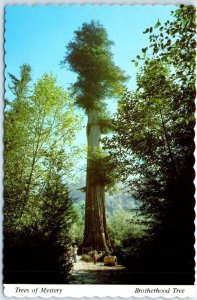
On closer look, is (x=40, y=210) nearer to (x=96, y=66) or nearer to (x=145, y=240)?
(x=145, y=240)

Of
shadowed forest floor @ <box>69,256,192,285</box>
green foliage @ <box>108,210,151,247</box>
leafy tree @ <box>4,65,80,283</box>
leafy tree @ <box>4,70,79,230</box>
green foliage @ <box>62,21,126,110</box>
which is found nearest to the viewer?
shadowed forest floor @ <box>69,256,192,285</box>

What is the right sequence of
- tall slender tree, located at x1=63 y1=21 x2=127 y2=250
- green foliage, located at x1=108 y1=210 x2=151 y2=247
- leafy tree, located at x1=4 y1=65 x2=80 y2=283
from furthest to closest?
tall slender tree, located at x1=63 y1=21 x2=127 y2=250
green foliage, located at x1=108 y1=210 x2=151 y2=247
leafy tree, located at x1=4 y1=65 x2=80 y2=283

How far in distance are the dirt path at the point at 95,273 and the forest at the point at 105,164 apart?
7.1 inches

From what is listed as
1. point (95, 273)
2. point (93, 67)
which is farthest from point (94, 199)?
point (93, 67)

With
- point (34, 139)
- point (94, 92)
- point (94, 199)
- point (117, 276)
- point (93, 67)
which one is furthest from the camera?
point (94, 92)

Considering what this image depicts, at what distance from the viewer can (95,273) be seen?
9.51 meters

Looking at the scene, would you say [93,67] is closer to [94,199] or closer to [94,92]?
[94,92]

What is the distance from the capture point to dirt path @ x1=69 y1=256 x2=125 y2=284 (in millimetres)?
9289

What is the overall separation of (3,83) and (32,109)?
49.8 inches

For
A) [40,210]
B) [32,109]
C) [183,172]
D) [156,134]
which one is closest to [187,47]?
[156,134]

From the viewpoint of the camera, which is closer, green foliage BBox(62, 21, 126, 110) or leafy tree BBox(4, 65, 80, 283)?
leafy tree BBox(4, 65, 80, 283)

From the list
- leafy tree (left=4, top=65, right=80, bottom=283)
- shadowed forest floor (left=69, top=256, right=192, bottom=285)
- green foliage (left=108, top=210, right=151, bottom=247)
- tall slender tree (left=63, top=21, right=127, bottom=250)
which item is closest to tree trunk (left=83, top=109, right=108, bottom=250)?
tall slender tree (left=63, top=21, right=127, bottom=250)

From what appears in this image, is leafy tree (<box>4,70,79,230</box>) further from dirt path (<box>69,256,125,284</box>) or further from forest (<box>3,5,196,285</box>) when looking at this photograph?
dirt path (<box>69,256,125,284</box>)

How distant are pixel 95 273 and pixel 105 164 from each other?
2409 millimetres
